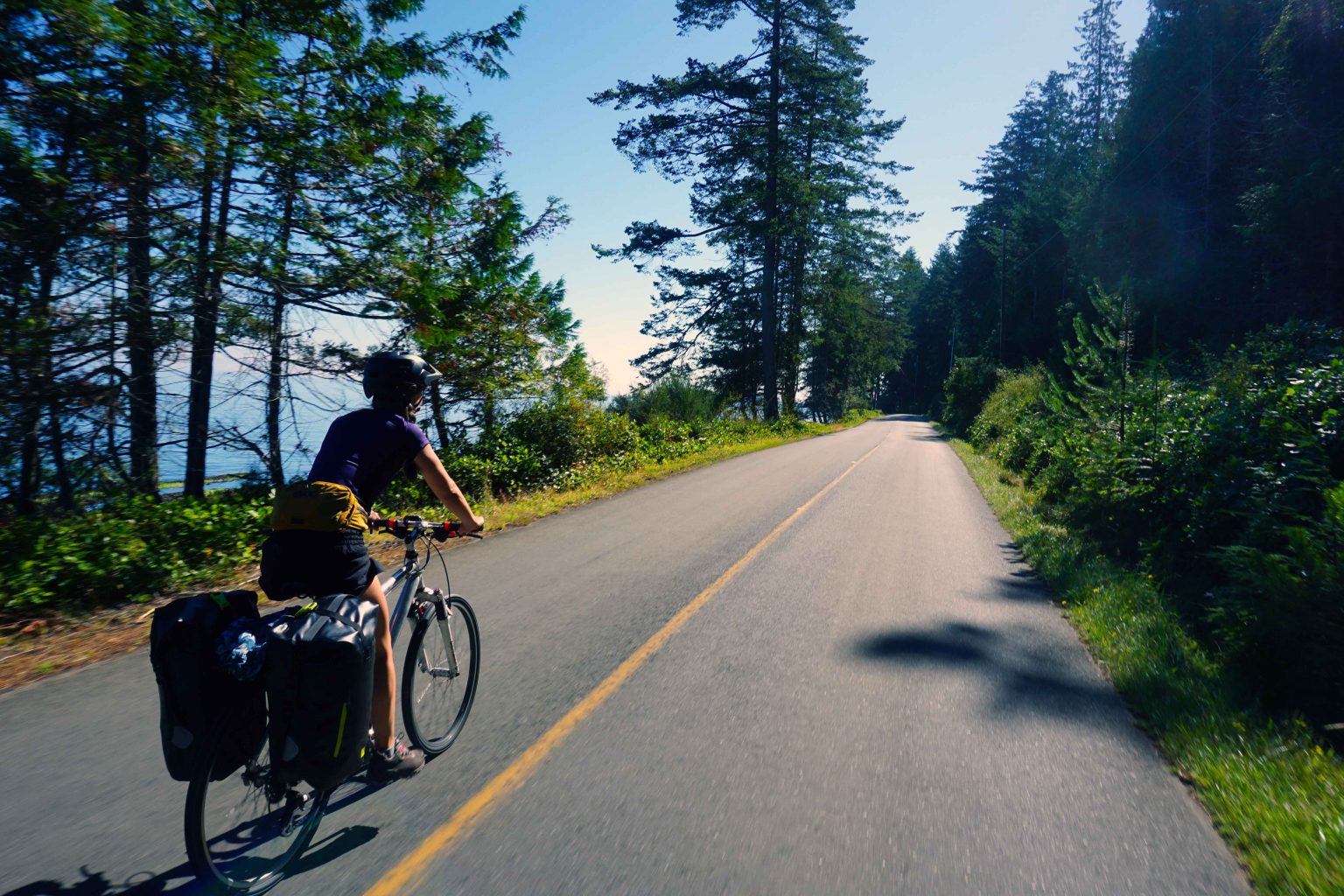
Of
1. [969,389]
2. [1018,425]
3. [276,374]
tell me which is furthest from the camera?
[969,389]

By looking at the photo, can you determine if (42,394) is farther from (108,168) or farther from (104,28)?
(104,28)

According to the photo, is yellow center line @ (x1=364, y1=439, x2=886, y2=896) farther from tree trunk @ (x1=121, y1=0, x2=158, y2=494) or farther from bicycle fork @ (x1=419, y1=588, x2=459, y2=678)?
tree trunk @ (x1=121, y1=0, x2=158, y2=494)

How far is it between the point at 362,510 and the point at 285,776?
1.10 metres

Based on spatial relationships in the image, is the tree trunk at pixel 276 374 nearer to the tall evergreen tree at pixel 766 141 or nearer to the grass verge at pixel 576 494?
the grass verge at pixel 576 494

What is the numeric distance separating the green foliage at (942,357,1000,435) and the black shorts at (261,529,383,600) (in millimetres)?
42305

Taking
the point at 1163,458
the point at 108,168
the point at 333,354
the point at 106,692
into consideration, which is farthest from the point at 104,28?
the point at 1163,458

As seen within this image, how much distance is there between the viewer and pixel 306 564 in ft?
10.5

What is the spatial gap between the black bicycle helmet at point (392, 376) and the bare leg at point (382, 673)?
2.93 ft

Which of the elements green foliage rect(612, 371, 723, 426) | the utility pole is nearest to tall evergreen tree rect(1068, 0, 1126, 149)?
the utility pole

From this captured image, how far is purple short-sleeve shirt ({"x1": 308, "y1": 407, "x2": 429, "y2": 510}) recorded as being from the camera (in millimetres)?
3420

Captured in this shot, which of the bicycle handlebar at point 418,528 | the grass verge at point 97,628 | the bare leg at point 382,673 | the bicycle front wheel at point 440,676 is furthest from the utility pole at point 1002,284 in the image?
the bare leg at point 382,673

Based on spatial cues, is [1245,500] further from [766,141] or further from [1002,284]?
[1002,284]

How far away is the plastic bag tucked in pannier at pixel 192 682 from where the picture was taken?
2.62 m

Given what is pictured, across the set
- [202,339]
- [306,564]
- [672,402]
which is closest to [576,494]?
[202,339]
